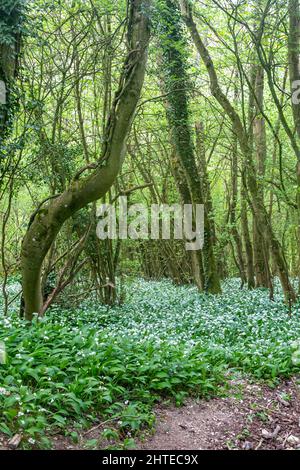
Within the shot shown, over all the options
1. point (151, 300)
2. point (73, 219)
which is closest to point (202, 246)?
point (151, 300)

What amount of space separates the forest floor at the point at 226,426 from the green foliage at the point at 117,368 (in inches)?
6.4

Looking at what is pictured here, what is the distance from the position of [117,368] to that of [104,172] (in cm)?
328

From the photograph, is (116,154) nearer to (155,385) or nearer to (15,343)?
(15,343)

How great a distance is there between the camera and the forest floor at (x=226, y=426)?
404cm

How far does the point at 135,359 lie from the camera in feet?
17.7

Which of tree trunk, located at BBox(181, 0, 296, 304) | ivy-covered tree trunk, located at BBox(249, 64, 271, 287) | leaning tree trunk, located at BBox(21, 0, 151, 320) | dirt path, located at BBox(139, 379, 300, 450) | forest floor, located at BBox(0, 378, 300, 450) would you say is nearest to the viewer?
forest floor, located at BBox(0, 378, 300, 450)

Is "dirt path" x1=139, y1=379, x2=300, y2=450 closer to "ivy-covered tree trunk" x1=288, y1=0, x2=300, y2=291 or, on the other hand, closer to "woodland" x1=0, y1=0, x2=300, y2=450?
"woodland" x1=0, y1=0, x2=300, y2=450

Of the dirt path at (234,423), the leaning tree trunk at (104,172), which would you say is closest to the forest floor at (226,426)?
the dirt path at (234,423)

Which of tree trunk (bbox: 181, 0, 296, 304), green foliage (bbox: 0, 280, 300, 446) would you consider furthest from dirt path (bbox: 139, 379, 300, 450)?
tree trunk (bbox: 181, 0, 296, 304)

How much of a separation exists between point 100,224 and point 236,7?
6.34m

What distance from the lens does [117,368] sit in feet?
16.3

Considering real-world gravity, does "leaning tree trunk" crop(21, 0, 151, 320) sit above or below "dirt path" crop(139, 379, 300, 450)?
above

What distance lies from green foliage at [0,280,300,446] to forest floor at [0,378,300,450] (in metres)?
0.16

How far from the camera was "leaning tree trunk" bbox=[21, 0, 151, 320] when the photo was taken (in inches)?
274
